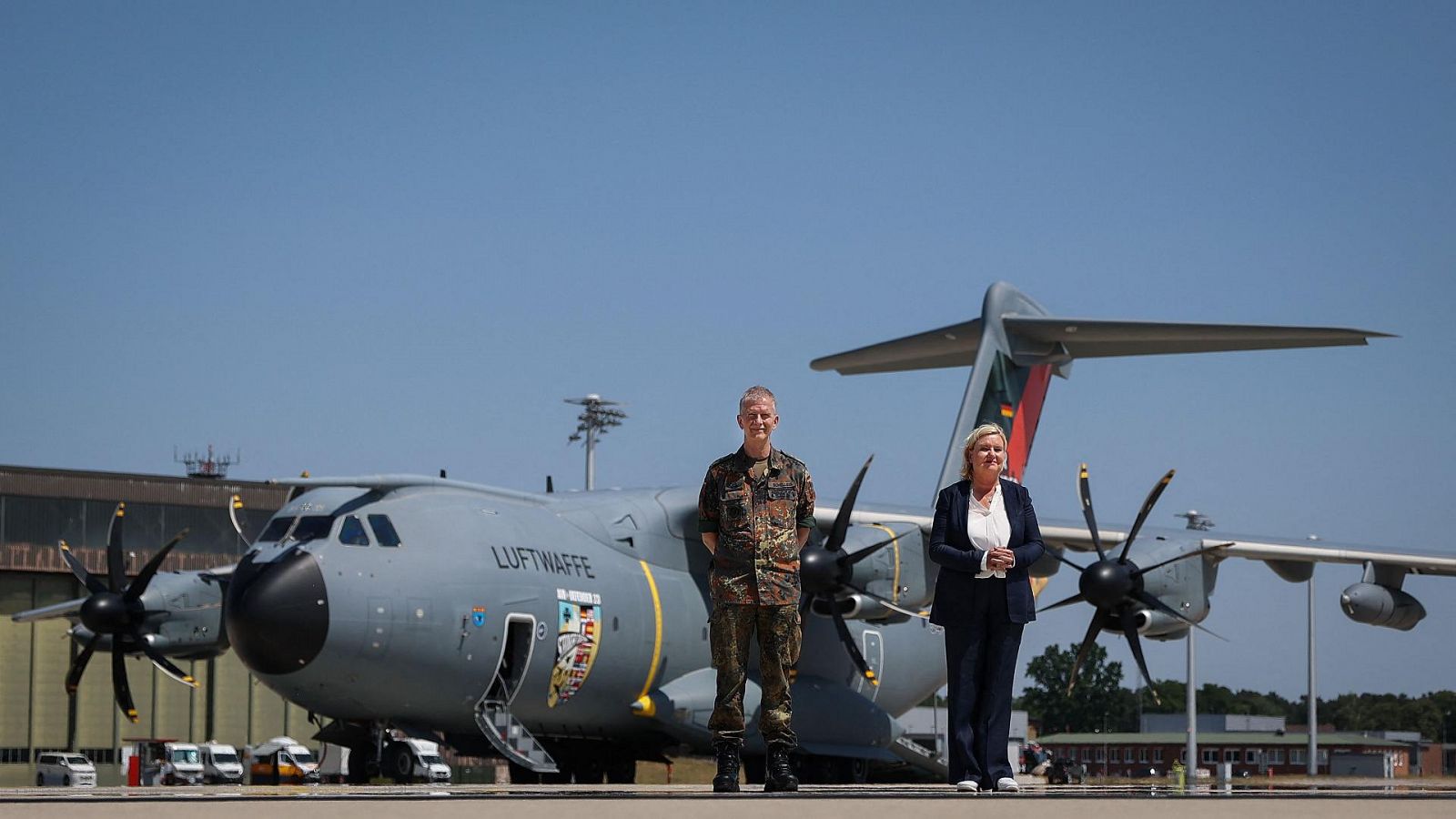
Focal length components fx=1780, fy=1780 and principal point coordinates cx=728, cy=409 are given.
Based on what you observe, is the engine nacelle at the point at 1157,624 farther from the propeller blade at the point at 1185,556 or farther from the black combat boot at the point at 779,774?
the black combat boot at the point at 779,774

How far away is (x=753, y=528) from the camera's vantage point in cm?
910

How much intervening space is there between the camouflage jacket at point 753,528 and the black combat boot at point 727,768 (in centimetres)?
76

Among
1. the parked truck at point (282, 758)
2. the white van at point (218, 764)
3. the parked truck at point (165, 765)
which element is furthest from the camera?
the white van at point (218, 764)

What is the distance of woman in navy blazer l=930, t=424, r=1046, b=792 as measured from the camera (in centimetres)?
867

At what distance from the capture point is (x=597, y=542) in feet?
67.3

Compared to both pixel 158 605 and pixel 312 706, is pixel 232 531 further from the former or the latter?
pixel 312 706

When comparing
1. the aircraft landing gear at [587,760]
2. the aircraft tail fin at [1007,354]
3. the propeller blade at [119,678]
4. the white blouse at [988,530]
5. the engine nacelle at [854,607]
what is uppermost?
the aircraft tail fin at [1007,354]

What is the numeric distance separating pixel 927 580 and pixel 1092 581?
221 cm

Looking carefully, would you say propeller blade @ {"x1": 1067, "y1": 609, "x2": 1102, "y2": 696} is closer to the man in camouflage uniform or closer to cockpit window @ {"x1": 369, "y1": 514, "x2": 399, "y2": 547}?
cockpit window @ {"x1": 369, "y1": 514, "x2": 399, "y2": 547}

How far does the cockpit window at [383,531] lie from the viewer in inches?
699

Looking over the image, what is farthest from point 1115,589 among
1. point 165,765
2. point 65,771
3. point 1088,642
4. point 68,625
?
point 68,625

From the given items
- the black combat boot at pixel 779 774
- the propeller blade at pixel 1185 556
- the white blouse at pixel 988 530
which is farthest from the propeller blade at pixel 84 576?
the white blouse at pixel 988 530

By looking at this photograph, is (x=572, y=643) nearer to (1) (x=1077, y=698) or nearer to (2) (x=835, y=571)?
(2) (x=835, y=571)

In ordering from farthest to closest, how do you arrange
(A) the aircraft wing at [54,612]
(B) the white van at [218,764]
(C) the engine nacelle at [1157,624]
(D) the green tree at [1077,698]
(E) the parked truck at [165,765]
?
(D) the green tree at [1077,698] < (B) the white van at [218,764] < (E) the parked truck at [165,765] < (A) the aircraft wing at [54,612] < (C) the engine nacelle at [1157,624]
